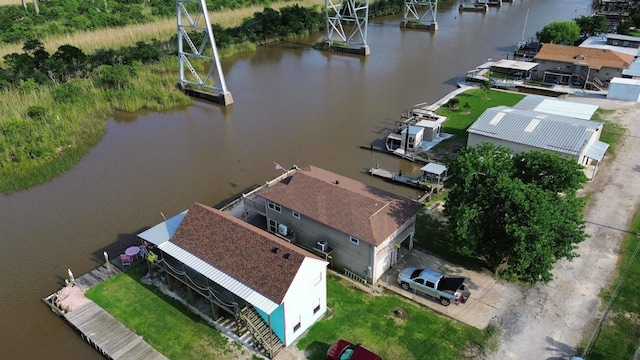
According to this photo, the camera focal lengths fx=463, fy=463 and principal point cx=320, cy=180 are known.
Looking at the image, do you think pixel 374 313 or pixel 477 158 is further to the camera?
pixel 477 158

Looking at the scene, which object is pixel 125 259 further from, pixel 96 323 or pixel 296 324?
pixel 296 324

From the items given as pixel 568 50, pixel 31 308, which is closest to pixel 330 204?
pixel 31 308

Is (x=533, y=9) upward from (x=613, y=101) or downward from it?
upward

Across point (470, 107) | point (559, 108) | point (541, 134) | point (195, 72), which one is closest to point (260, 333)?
point (541, 134)

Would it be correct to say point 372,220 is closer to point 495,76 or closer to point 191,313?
point 191,313

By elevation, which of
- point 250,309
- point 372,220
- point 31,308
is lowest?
point 31,308

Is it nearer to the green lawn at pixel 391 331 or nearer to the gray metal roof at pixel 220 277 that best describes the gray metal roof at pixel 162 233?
the gray metal roof at pixel 220 277

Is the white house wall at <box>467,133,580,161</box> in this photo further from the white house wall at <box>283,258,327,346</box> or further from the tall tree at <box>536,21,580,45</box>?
the tall tree at <box>536,21,580,45</box>
